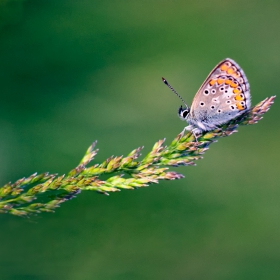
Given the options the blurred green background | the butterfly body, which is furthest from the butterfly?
the blurred green background

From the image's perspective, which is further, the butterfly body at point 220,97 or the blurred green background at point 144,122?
the blurred green background at point 144,122

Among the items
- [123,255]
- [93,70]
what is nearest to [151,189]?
[123,255]

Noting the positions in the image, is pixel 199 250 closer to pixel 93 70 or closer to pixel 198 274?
pixel 198 274

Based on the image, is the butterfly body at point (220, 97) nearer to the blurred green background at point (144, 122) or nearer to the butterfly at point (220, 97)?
the butterfly at point (220, 97)

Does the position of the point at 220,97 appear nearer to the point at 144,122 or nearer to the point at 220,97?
the point at 220,97

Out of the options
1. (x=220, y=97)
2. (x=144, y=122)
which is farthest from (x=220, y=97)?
(x=144, y=122)

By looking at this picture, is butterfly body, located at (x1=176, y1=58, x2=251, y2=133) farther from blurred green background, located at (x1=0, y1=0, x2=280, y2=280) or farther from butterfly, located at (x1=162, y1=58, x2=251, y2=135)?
blurred green background, located at (x1=0, y1=0, x2=280, y2=280)

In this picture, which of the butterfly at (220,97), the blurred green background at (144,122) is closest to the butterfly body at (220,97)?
the butterfly at (220,97)
